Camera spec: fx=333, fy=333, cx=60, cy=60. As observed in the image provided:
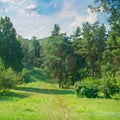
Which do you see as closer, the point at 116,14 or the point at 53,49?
the point at 116,14

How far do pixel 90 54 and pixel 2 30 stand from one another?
75.1 feet

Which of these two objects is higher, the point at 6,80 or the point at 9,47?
the point at 9,47

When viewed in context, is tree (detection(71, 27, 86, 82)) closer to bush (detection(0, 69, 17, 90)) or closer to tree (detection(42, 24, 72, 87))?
tree (detection(42, 24, 72, 87))

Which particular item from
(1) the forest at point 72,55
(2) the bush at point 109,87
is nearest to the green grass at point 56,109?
(2) the bush at point 109,87

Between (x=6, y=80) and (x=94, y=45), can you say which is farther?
(x=94, y=45)

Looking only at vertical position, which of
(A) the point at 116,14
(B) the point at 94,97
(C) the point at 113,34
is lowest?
(B) the point at 94,97

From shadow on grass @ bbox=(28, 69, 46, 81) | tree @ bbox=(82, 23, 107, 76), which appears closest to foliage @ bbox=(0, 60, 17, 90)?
tree @ bbox=(82, 23, 107, 76)

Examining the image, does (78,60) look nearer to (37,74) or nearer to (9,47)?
(9,47)

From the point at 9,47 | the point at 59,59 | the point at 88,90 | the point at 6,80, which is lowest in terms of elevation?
the point at 88,90

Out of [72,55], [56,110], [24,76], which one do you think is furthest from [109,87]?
[24,76]

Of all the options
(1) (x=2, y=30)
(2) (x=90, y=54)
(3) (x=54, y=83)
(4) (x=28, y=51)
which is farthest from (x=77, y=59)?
(4) (x=28, y=51)

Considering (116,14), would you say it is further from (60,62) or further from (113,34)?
(60,62)

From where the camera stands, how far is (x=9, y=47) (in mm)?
74000

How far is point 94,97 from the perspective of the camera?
51.1 metres
